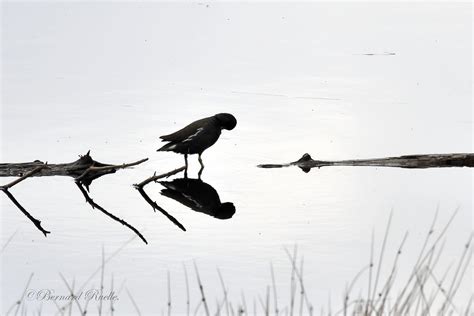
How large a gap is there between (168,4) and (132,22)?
3311 millimetres

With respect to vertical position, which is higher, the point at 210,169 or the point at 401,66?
the point at 401,66

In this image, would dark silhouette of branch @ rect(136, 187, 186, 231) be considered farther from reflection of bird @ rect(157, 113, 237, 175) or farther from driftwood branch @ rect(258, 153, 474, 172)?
driftwood branch @ rect(258, 153, 474, 172)

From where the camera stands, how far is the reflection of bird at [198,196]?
11.1 m

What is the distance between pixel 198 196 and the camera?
38.1 feet

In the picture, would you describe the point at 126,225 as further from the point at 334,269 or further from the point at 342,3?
the point at 342,3

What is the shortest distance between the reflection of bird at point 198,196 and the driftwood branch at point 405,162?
1.18 m

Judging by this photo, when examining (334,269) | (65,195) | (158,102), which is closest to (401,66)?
(158,102)

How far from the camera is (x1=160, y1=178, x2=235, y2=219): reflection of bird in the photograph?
11.1 metres

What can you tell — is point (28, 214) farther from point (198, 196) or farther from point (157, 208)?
point (198, 196)

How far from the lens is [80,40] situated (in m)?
23.3

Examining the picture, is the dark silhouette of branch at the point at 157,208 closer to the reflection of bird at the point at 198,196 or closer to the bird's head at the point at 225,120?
the reflection of bird at the point at 198,196

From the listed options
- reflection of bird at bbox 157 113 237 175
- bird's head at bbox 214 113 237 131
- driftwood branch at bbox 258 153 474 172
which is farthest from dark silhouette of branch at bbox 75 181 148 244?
driftwood branch at bbox 258 153 474 172

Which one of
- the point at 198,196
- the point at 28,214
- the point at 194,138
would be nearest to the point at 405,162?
the point at 194,138

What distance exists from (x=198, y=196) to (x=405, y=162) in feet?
8.09
